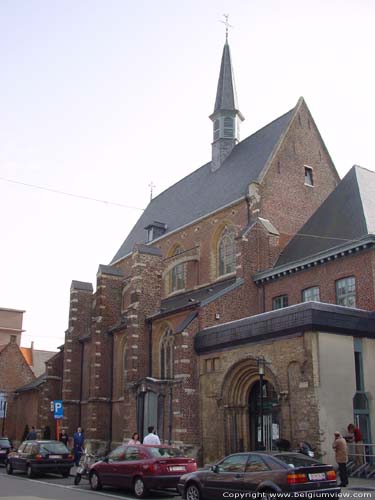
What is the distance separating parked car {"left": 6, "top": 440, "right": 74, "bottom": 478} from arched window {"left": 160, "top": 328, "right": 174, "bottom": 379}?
291 inches

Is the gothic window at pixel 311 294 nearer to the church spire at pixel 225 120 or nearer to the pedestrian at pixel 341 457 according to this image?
the pedestrian at pixel 341 457

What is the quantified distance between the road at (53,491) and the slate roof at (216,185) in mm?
16431

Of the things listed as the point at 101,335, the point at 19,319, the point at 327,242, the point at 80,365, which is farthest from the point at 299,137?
the point at 19,319

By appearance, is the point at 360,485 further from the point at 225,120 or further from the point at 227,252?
the point at 225,120

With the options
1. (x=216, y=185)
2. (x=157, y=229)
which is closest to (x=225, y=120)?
(x=216, y=185)

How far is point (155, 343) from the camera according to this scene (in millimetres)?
27812

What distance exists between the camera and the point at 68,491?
51.2 ft

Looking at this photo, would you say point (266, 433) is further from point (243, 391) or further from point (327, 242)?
point (327, 242)

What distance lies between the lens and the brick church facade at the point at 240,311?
62.1 ft

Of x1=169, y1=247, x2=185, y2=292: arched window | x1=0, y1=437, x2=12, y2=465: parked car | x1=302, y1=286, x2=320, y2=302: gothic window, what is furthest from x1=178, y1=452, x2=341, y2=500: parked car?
x1=169, y1=247, x2=185, y2=292: arched window

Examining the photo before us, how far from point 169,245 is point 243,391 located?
49.9 ft

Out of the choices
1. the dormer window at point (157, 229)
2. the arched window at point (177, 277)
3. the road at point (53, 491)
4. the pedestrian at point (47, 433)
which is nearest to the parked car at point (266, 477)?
the road at point (53, 491)

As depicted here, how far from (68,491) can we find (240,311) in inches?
459

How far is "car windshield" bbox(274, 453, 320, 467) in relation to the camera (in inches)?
463
